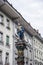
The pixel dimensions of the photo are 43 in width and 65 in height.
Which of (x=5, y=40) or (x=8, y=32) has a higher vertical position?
(x=8, y=32)

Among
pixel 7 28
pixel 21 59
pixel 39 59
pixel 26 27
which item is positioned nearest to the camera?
pixel 21 59

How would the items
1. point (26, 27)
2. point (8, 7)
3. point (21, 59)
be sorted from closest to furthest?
point (21, 59) → point (8, 7) → point (26, 27)

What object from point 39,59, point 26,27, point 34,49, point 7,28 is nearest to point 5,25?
point 7,28

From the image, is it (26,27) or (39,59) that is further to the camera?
(39,59)

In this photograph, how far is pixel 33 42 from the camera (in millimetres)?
51969

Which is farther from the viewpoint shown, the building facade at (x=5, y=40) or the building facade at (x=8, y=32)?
the building facade at (x=5, y=40)

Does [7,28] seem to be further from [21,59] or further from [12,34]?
[21,59]

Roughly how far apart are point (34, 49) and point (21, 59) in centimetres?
3062

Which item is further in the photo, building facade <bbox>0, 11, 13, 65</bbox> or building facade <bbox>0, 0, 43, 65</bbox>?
building facade <bbox>0, 11, 13, 65</bbox>

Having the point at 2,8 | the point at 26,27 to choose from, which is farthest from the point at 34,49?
the point at 2,8

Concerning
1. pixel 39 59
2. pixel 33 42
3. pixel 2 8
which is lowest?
pixel 39 59

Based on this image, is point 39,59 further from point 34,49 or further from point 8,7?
point 8,7

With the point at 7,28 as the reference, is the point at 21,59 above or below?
below

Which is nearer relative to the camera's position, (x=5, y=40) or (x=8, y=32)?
(x=5, y=40)
